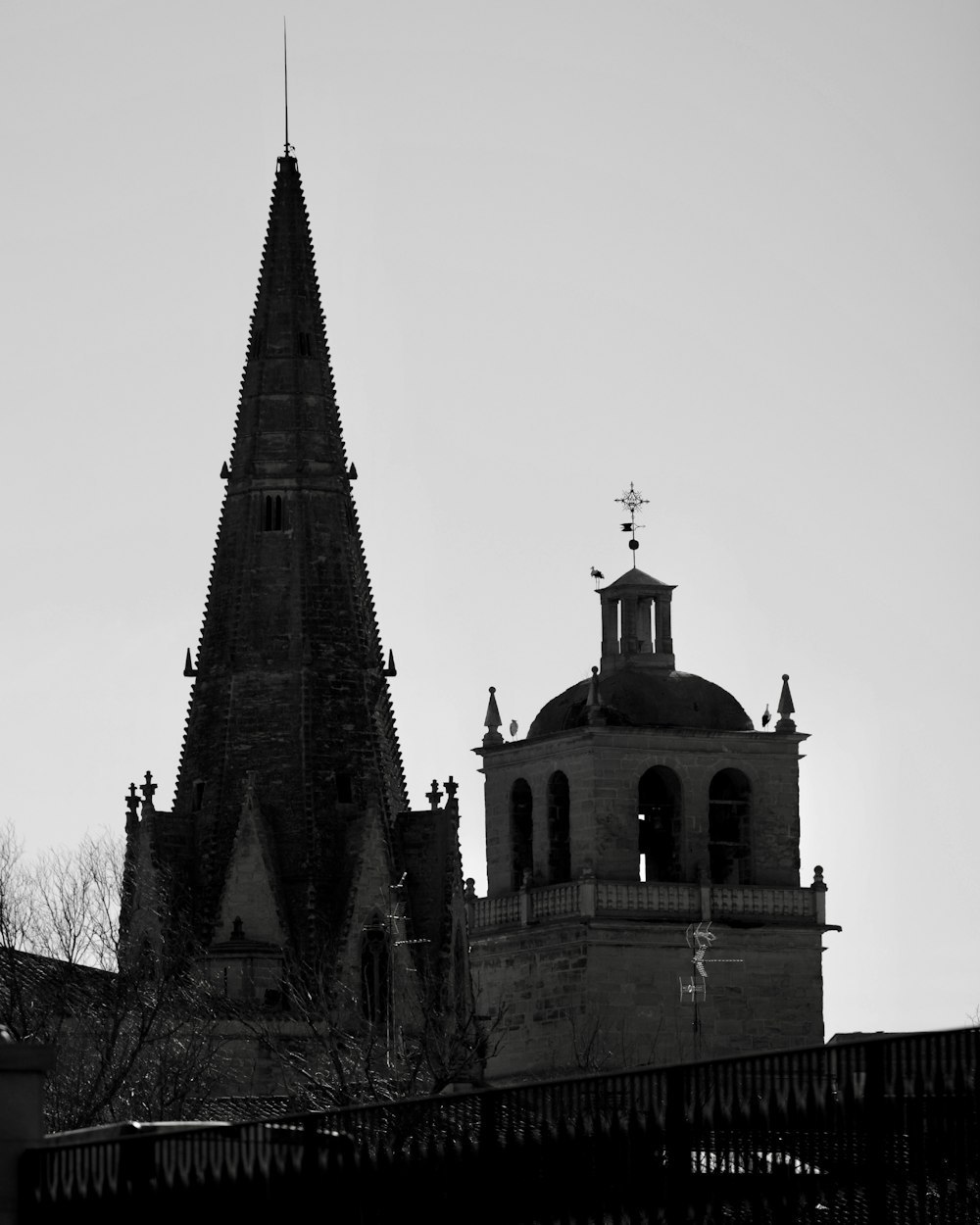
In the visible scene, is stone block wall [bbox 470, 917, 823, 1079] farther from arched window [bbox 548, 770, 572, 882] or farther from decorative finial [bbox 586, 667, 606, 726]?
decorative finial [bbox 586, 667, 606, 726]

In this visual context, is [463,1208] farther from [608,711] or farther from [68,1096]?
[608,711]

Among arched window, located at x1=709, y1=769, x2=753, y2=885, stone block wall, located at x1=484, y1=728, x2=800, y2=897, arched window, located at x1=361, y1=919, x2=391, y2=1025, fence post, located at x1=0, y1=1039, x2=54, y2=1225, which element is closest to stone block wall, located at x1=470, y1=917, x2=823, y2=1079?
stone block wall, located at x1=484, y1=728, x2=800, y2=897

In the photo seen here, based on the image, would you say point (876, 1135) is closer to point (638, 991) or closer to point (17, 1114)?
point (17, 1114)

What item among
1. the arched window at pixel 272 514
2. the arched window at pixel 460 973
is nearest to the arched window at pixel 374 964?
the arched window at pixel 460 973

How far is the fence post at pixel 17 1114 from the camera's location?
107 feet

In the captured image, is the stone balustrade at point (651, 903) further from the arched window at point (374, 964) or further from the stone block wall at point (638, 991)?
the arched window at point (374, 964)

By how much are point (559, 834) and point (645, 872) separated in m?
2.80

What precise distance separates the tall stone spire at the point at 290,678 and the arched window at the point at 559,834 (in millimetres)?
4049

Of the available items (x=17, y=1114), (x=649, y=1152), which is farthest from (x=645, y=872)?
(x=649, y=1152)

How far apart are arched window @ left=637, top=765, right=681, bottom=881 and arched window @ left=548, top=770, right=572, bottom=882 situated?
1.98 metres

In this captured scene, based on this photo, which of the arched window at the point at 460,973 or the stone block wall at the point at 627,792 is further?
the stone block wall at the point at 627,792

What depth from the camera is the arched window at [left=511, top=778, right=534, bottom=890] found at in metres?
109

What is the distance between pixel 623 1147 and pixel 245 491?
251 feet

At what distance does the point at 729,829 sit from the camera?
357 feet
